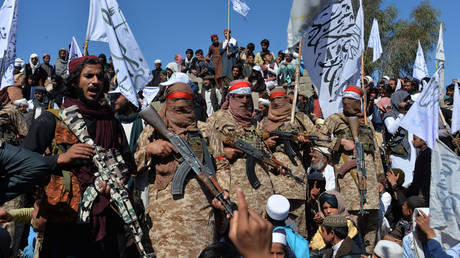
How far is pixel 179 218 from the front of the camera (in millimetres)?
4738

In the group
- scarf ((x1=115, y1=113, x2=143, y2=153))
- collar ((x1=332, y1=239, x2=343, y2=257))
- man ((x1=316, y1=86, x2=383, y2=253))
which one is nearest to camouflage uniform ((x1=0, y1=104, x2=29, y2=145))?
scarf ((x1=115, y1=113, x2=143, y2=153))

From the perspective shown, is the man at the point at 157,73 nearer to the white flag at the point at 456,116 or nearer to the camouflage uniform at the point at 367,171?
the camouflage uniform at the point at 367,171

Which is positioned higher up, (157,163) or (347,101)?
(347,101)

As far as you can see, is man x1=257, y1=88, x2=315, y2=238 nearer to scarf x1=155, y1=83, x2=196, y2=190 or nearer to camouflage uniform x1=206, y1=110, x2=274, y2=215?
camouflage uniform x1=206, y1=110, x2=274, y2=215

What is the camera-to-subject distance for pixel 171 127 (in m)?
5.10

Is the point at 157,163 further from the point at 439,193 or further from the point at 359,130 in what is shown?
the point at 359,130

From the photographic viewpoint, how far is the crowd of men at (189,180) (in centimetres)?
378

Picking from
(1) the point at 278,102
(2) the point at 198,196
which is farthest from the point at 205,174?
(1) the point at 278,102

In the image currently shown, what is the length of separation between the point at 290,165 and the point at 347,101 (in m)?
1.59

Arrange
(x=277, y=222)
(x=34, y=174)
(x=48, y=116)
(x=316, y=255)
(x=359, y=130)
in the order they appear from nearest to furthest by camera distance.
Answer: (x=34, y=174) < (x=48, y=116) < (x=277, y=222) < (x=316, y=255) < (x=359, y=130)

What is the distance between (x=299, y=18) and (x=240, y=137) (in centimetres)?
215

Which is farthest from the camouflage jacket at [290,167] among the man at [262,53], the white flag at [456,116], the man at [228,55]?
the man at [262,53]

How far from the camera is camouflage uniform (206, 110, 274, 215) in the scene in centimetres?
602

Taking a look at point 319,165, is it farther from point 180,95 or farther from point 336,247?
point 180,95
